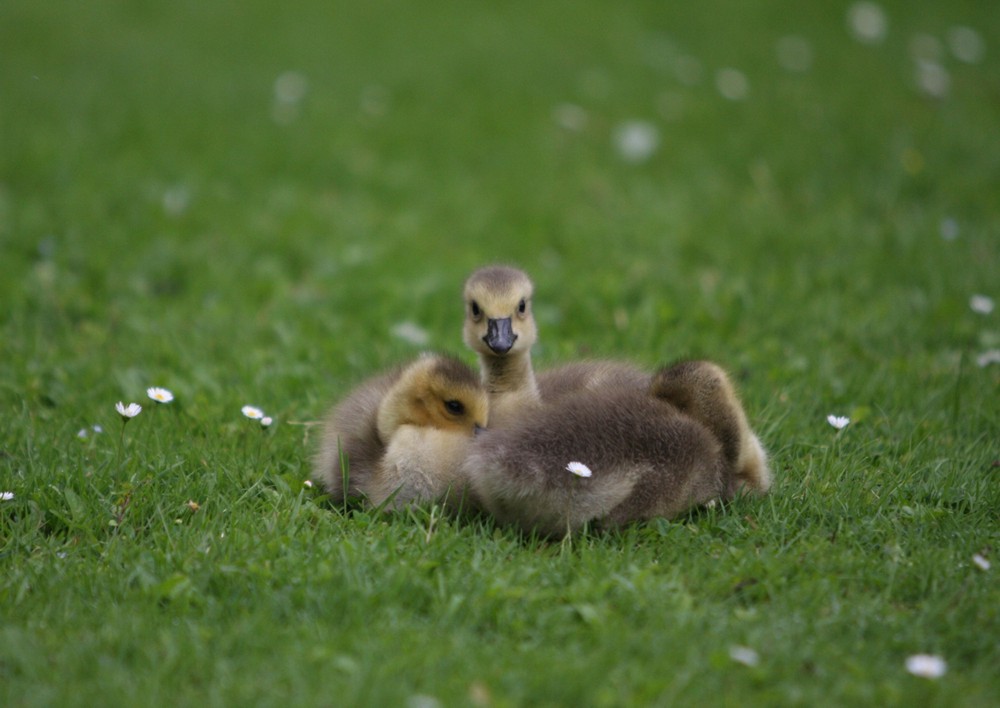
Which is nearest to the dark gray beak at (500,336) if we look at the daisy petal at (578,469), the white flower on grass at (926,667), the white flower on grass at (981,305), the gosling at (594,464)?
the gosling at (594,464)

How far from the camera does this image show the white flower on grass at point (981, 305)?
554 cm

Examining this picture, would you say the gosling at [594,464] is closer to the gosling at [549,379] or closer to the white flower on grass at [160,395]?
the gosling at [549,379]

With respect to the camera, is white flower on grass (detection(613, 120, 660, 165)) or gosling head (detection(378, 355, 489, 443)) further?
white flower on grass (detection(613, 120, 660, 165))

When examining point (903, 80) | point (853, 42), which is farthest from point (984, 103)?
point (853, 42)

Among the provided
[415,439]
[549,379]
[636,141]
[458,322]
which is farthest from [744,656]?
[636,141]

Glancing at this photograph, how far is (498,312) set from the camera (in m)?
3.95

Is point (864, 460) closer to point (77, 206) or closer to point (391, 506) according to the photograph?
point (391, 506)

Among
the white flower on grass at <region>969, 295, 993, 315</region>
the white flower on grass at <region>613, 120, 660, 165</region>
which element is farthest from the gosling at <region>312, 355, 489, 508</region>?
the white flower on grass at <region>613, 120, 660, 165</region>

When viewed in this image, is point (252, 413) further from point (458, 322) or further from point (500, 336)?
point (458, 322)

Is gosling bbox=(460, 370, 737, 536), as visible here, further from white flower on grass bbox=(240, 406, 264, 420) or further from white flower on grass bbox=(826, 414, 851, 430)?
white flower on grass bbox=(240, 406, 264, 420)

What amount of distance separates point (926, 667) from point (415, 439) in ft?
5.57

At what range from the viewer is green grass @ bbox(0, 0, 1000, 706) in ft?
9.51

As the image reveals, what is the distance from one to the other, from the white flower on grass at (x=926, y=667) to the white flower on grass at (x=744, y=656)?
39 centimetres

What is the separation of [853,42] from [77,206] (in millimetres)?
7913
